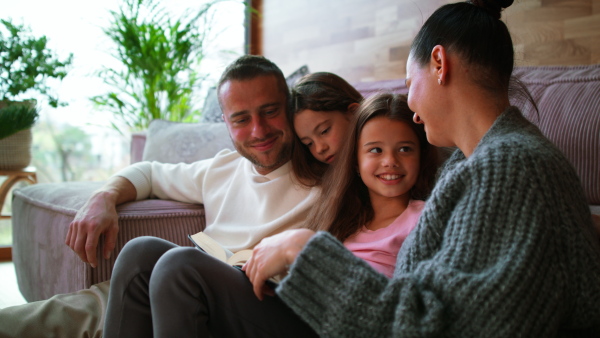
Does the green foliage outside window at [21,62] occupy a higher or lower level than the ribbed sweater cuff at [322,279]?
higher

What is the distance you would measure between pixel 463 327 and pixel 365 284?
147 millimetres

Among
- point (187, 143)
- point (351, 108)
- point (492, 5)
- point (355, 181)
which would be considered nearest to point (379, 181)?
point (355, 181)

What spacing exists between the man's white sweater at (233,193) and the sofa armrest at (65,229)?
64mm

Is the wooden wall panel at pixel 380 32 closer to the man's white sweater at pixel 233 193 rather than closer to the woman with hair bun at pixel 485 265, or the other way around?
the woman with hair bun at pixel 485 265

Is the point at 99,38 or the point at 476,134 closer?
the point at 476,134

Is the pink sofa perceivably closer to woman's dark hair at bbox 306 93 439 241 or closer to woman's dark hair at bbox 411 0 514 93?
woman's dark hair at bbox 306 93 439 241

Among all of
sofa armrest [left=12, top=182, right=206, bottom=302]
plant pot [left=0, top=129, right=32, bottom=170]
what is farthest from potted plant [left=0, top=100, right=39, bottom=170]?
sofa armrest [left=12, top=182, right=206, bottom=302]

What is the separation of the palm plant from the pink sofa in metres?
0.92

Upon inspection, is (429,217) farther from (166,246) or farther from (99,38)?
(99,38)

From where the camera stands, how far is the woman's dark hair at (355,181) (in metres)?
1.26

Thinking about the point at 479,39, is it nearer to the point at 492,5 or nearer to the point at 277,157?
the point at 492,5

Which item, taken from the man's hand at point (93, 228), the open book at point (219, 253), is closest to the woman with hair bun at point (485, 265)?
the open book at point (219, 253)

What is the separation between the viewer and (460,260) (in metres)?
0.75

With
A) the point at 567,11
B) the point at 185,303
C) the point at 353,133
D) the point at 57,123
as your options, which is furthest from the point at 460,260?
the point at 57,123
